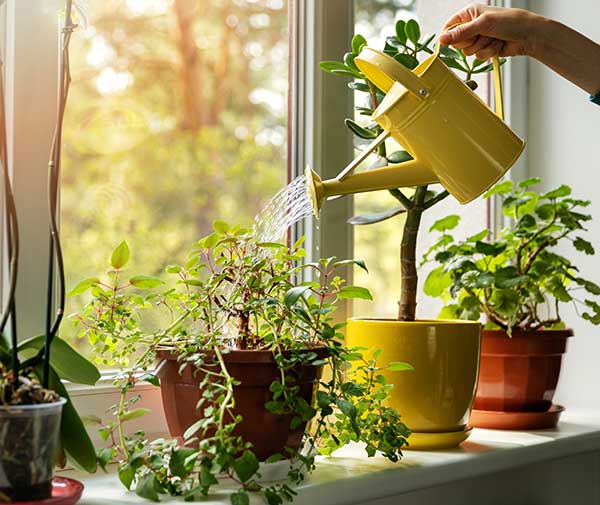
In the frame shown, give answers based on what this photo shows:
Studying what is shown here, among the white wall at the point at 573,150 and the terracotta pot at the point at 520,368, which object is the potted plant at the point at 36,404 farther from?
the white wall at the point at 573,150

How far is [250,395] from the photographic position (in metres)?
0.98

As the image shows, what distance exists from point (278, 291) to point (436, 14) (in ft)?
2.91

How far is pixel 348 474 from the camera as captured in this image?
3.53ft

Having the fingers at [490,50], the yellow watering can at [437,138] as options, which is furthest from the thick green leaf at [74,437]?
the fingers at [490,50]

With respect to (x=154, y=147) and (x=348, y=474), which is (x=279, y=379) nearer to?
(x=348, y=474)

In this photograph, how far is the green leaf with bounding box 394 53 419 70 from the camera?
46.4 inches

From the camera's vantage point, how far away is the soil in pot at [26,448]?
2.56 ft

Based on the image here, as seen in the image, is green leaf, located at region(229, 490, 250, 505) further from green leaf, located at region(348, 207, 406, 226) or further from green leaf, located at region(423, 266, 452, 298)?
green leaf, located at region(423, 266, 452, 298)

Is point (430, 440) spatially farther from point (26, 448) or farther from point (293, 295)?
point (26, 448)

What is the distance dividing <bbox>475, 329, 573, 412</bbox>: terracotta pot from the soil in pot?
0.87 meters

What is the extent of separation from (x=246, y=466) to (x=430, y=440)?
409 millimetres

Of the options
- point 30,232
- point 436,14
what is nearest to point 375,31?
point 436,14

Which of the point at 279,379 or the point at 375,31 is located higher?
the point at 375,31

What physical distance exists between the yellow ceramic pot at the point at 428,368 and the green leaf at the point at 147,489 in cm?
41
